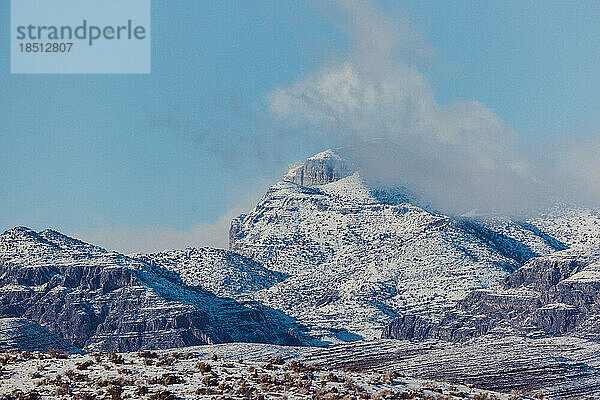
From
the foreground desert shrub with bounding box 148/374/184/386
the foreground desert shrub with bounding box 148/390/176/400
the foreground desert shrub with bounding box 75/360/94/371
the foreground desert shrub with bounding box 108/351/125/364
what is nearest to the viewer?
the foreground desert shrub with bounding box 148/390/176/400

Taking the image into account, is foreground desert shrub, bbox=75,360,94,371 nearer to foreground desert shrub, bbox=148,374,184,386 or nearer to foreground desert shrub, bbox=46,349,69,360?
foreground desert shrub, bbox=46,349,69,360

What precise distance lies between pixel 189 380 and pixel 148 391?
2925 mm

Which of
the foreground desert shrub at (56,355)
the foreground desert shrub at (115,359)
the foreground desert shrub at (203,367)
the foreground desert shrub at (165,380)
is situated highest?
the foreground desert shrub at (56,355)

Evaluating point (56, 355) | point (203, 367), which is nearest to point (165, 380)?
point (203, 367)

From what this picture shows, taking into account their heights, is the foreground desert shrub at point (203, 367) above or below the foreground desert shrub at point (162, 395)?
above

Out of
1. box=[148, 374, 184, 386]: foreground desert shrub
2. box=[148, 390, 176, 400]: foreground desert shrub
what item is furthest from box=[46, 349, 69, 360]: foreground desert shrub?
box=[148, 390, 176, 400]: foreground desert shrub

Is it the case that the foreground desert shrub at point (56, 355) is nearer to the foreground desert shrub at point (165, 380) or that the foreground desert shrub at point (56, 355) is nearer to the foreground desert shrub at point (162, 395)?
the foreground desert shrub at point (165, 380)

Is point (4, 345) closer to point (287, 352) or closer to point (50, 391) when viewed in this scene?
point (287, 352)

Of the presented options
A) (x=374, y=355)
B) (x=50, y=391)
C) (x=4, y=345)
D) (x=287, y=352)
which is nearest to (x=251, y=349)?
(x=287, y=352)

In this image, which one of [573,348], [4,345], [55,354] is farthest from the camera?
[4,345]

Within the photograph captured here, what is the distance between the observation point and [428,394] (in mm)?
52812

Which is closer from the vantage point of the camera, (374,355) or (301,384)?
(301,384)

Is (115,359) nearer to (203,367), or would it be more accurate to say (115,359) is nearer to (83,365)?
(83,365)

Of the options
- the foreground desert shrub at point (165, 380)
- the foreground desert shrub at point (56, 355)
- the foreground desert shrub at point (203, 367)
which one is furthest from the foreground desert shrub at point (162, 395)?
the foreground desert shrub at point (56, 355)
